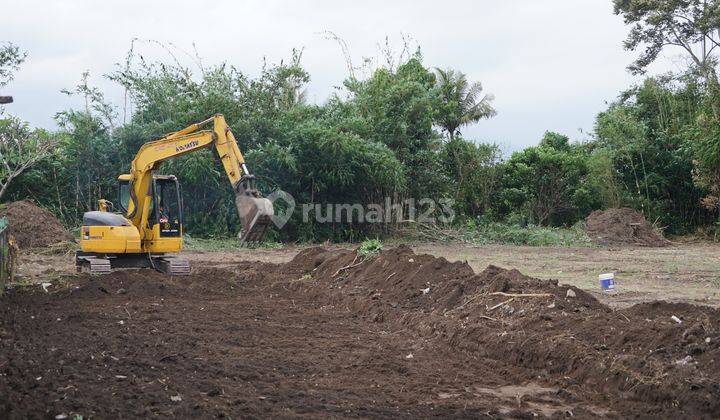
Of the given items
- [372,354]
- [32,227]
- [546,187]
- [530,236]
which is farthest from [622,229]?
[372,354]

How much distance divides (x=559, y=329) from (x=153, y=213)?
8589mm

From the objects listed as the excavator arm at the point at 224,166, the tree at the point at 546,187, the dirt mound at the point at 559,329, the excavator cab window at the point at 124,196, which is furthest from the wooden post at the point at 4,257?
the tree at the point at 546,187

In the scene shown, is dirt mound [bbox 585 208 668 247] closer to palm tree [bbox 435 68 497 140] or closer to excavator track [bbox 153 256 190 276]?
palm tree [bbox 435 68 497 140]

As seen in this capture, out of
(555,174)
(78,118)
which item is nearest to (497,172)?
(555,174)

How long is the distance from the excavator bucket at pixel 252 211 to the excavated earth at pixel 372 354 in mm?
1232

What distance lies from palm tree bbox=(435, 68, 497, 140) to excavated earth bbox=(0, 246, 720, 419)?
63.0 feet

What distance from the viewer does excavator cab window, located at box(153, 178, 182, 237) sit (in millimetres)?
14422

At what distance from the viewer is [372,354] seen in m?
8.30

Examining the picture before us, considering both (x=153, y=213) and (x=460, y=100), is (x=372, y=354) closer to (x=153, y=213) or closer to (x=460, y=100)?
(x=153, y=213)

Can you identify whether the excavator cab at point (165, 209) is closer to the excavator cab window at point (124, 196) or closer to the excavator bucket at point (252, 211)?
the excavator cab window at point (124, 196)

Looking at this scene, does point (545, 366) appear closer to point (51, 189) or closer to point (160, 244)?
point (160, 244)

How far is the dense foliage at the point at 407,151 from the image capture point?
2294cm

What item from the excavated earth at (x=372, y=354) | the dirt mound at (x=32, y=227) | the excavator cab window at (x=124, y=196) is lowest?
the excavated earth at (x=372, y=354)

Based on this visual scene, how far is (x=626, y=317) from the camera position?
8.29 m
